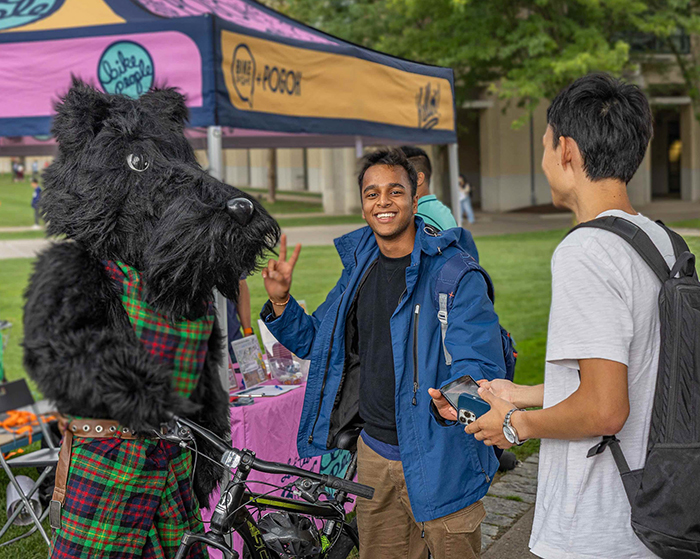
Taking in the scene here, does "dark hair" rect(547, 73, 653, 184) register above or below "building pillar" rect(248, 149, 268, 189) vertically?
below

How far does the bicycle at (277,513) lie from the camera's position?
2.12 meters

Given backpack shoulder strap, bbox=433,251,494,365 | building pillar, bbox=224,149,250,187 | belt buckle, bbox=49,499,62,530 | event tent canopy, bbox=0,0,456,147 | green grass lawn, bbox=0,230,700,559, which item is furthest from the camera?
building pillar, bbox=224,149,250,187

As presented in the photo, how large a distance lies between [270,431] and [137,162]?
198 centimetres

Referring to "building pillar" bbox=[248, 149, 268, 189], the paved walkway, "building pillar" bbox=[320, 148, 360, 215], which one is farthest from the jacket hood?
"building pillar" bbox=[248, 149, 268, 189]

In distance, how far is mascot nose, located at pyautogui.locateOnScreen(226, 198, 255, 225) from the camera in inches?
80.4

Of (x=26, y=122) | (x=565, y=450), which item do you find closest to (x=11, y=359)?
(x=26, y=122)

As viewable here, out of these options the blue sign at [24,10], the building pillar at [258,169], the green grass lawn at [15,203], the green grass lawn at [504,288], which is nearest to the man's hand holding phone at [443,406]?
the green grass lawn at [504,288]

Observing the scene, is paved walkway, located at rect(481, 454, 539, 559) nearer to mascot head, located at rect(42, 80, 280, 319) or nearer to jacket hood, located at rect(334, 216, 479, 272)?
jacket hood, located at rect(334, 216, 479, 272)

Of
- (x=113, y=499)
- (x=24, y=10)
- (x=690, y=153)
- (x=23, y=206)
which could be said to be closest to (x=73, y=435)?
(x=113, y=499)

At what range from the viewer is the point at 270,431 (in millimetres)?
3809

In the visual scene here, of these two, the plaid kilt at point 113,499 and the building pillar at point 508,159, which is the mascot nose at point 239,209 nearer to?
the plaid kilt at point 113,499

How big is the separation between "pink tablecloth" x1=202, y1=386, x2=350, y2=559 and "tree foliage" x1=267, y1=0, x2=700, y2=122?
44.9ft

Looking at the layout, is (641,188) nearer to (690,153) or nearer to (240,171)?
(690,153)

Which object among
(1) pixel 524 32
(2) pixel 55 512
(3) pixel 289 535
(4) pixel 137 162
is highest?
(1) pixel 524 32
